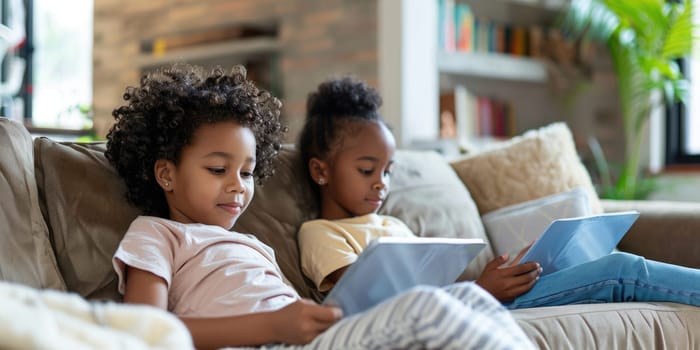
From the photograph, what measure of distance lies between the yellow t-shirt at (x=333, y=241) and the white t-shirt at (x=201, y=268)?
224mm

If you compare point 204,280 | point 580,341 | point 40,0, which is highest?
point 40,0

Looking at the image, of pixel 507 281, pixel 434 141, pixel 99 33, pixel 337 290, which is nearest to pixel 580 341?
pixel 507 281

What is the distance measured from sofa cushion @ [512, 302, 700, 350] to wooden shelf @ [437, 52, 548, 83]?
7.95 ft

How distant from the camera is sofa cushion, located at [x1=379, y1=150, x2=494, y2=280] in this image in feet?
7.09

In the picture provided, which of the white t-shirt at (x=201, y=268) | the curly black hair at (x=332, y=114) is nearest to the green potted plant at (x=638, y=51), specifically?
the curly black hair at (x=332, y=114)

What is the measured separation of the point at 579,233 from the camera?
5.99ft

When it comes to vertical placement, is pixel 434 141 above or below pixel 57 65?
below

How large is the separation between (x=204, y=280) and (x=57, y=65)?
18.6 feet

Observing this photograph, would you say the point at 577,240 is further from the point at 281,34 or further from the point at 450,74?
the point at 281,34

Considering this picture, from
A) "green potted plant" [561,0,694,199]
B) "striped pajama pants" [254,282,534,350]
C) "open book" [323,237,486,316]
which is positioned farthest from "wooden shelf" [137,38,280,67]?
"striped pajama pants" [254,282,534,350]

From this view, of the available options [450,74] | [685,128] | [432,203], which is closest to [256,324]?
[432,203]

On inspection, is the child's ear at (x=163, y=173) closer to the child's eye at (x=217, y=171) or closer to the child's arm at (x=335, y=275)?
the child's eye at (x=217, y=171)

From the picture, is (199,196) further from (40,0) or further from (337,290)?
(40,0)

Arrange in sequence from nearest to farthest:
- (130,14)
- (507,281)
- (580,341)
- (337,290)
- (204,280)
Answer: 1. (337,290)
2. (204,280)
3. (580,341)
4. (507,281)
5. (130,14)
